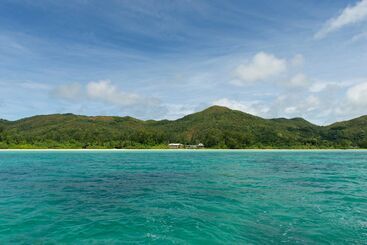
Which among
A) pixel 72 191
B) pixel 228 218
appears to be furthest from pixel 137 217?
pixel 72 191

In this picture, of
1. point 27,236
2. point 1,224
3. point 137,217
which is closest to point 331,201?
point 137,217

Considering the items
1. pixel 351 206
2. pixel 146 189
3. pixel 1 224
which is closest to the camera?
pixel 1 224

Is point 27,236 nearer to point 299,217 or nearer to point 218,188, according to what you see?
point 299,217

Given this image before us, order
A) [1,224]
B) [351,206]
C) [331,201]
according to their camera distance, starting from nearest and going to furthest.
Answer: [1,224] < [351,206] < [331,201]

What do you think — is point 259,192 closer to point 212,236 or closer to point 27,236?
point 212,236

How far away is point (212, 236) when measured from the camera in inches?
622

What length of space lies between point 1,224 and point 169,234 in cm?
985

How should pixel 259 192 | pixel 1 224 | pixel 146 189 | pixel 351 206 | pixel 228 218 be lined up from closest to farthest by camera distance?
pixel 1 224 < pixel 228 218 < pixel 351 206 < pixel 259 192 < pixel 146 189

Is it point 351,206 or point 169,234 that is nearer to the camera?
point 169,234

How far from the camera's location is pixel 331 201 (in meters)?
25.3

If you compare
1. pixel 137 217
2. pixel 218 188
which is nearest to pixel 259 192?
pixel 218 188

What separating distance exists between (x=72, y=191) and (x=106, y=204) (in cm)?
777

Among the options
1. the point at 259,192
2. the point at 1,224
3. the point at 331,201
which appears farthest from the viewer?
the point at 259,192

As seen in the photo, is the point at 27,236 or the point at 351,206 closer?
the point at 27,236
